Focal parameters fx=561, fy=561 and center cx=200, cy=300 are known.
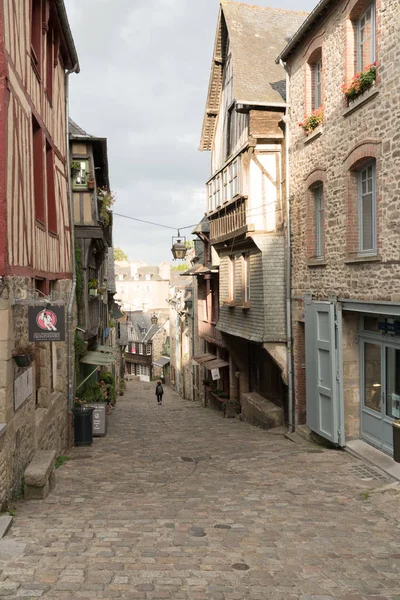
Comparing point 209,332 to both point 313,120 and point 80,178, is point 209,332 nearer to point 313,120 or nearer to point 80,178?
point 80,178

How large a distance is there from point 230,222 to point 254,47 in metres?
4.83

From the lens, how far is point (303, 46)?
1194 cm

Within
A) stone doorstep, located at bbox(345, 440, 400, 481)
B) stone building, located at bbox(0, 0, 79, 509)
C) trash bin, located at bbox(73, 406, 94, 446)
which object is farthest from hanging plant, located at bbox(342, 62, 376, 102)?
trash bin, located at bbox(73, 406, 94, 446)

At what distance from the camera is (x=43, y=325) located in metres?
7.39

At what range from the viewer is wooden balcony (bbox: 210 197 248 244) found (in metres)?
14.3

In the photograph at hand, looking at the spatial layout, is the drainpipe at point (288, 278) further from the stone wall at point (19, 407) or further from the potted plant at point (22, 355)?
the potted plant at point (22, 355)

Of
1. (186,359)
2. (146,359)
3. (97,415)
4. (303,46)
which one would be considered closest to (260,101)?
(303,46)

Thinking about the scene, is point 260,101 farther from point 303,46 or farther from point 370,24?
point 370,24

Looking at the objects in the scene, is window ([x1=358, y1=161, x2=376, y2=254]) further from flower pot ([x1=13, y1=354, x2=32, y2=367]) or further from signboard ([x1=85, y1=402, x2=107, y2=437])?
signboard ([x1=85, y1=402, x2=107, y2=437])

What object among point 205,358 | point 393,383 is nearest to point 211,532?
point 393,383

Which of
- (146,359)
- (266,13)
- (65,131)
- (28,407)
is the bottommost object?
(146,359)

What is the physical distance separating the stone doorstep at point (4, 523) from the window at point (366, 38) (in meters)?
8.70

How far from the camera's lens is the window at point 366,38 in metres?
9.31

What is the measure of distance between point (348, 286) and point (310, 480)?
11.3ft
